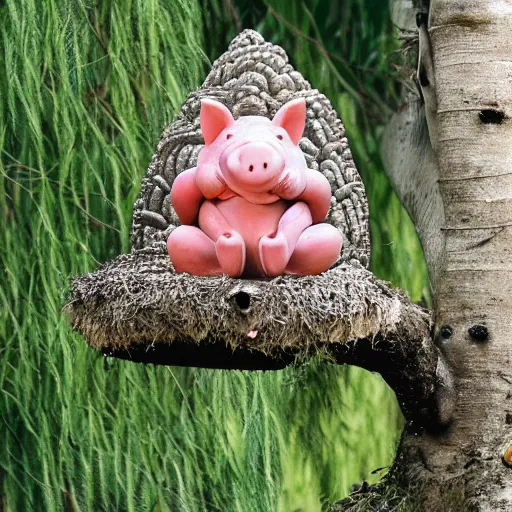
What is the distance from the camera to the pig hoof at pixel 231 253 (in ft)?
2.90

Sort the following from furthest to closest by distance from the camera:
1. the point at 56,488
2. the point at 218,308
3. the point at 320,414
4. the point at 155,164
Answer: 1. the point at 320,414
2. the point at 56,488
3. the point at 155,164
4. the point at 218,308

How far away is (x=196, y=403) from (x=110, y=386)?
0.38 ft

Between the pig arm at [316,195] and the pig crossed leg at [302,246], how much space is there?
0.02 meters

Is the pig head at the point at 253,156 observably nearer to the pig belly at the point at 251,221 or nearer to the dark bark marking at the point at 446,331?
the pig belly at the point at 251,221

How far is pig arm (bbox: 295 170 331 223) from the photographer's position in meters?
0.94

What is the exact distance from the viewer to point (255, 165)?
2.92 feet

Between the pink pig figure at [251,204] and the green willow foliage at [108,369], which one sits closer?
the pink pig figure at [251,204]

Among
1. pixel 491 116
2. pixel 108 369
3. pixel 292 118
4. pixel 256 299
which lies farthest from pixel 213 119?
pixel 108 369

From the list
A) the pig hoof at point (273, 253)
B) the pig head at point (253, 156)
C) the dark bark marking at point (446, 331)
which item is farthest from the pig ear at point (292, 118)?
the dark bark marking at point (446, 331)

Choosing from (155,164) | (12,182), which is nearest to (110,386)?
(12,182)

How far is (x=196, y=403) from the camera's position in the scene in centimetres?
148

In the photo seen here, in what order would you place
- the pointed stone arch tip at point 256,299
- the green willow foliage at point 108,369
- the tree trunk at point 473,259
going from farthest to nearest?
the green willow foliage at point 108,369 < the tree trunk at point 473,259 < the pointed stone arch tip at point 256,299

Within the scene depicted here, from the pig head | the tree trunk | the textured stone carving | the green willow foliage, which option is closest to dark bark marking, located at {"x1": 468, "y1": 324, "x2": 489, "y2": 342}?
the tree trunk

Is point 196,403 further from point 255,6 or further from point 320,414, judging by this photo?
point 255,6
